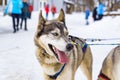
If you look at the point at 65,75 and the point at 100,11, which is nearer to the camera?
the point at 65,75

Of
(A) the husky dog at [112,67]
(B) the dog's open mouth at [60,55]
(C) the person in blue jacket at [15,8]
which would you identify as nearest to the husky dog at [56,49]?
(B) the dog's open mouth at [60,55]

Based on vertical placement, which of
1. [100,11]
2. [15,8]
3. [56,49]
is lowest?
[100,11]

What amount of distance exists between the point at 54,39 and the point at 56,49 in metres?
0.13

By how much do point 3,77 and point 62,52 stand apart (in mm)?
2937

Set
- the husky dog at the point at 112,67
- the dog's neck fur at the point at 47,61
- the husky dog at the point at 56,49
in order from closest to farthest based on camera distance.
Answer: the husky dog at the point at 112,67 < the husky dog at the point at 56,49 < the dog's neck fur at the point at 47,61

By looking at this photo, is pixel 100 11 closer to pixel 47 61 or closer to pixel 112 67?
pixel 47 61

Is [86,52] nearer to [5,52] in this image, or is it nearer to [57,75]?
[57,75]

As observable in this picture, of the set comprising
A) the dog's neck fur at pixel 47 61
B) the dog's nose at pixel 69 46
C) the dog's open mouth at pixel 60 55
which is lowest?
the dog's neck fur at pixel 47 61

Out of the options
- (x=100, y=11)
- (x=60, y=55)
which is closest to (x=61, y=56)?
(x=60, y=55)

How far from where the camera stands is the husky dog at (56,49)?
4668 mm

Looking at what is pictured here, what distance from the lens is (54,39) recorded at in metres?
4.68

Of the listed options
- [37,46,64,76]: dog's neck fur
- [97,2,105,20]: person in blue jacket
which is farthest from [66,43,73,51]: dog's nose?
[97,2,105,20]: person in blue jacket

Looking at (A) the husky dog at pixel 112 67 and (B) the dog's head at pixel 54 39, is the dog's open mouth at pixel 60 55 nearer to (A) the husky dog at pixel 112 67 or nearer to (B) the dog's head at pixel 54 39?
(B) the dog's head at pixel 54 39

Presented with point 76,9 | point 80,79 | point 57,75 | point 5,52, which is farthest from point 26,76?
point 76,9
